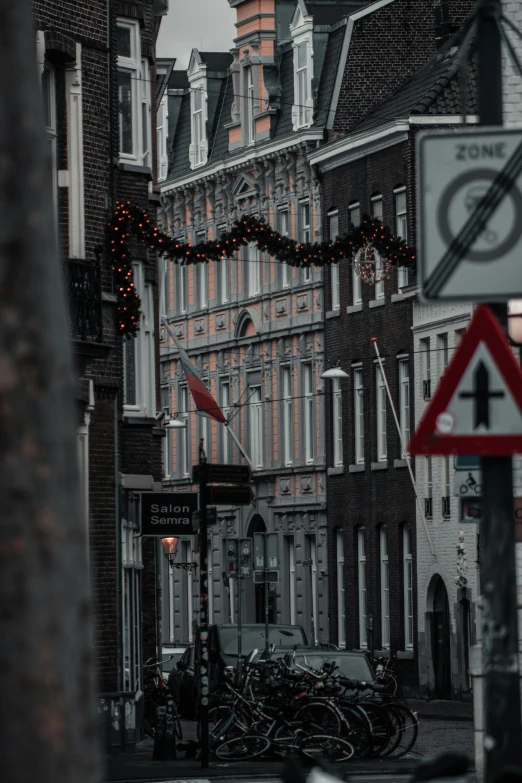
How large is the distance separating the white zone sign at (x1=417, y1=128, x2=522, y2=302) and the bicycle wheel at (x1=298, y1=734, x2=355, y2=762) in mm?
17440

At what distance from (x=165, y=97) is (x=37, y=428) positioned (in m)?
67.8

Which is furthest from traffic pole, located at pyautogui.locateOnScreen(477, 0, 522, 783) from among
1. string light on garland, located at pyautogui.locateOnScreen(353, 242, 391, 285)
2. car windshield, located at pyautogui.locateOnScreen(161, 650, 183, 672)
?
string light on garland, located at pyautogui.locateOnScreen(353, 242, 391, 285)

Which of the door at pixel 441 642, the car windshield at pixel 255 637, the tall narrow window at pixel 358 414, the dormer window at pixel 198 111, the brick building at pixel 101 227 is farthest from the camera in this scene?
the dormer window at pixel 198 111

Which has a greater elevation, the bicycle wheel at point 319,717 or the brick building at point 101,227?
the brick building at point 101,227

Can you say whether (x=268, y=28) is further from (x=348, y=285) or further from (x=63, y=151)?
(x=63, y=151)

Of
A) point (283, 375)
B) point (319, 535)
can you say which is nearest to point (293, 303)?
point (283, 375)

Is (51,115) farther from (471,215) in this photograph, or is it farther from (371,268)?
(371,268)

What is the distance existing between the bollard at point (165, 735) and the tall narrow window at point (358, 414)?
31.2 metres

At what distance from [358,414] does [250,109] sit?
12.4 meters

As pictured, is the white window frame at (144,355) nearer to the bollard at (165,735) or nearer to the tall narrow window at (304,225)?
the bollard at (165,735)

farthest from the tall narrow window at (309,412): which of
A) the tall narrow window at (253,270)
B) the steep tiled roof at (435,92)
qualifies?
the steep tiled roof at (435,92)

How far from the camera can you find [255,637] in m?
40.1

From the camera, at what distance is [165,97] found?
7262 centimetres

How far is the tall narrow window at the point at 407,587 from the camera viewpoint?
54156 mm
